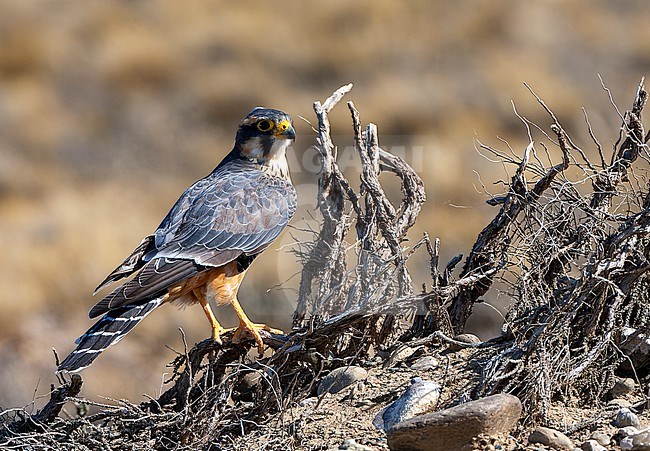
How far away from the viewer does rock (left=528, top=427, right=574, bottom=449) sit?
343cm

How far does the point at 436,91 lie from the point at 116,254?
15.6 ft

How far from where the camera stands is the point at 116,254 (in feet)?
35.3

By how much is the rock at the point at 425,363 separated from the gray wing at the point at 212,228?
1.33 metres

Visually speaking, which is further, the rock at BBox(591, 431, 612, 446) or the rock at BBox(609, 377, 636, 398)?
the rock at BBox(609, 377, 636, 398)

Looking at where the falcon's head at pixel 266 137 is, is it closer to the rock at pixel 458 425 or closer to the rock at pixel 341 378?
the rock at pixel 341 378

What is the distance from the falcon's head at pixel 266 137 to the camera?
563 centimetres

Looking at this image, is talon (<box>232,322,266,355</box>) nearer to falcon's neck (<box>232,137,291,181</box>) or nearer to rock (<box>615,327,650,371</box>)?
falcon's neck (<box>232,137,291,181</box>)

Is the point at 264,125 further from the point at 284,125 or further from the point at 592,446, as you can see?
the point at 592,446

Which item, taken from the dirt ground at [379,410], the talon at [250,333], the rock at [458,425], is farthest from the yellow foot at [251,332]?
the rock at [458,425]

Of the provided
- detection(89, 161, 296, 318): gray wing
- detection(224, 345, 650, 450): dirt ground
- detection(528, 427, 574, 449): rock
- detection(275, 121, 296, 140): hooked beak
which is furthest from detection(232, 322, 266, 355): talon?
detection(528, 427, 574, 449): rock

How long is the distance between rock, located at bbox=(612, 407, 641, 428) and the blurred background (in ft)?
19.7

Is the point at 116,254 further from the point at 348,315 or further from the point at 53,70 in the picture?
the point at 348,315

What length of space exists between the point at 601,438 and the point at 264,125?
2866 mm

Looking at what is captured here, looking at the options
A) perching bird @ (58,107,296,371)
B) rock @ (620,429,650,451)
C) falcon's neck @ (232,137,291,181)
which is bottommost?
rock @ (620,429,650,451)
